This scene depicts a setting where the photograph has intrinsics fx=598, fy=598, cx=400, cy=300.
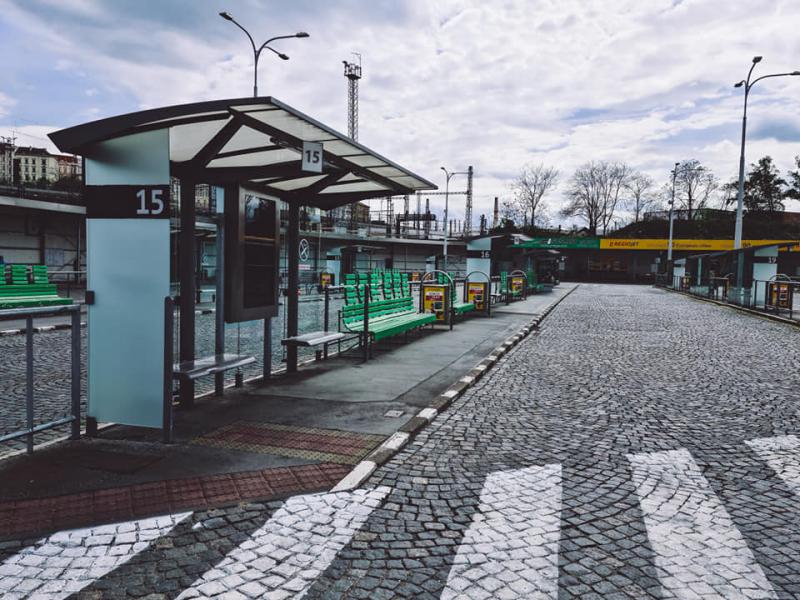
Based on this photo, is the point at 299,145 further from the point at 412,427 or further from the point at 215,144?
the point at 412,427

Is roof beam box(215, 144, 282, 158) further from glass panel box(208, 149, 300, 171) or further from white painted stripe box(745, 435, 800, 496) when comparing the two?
white painted stripe box(745, 435, 800, 496)

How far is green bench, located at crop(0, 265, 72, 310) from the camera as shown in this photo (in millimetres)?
15445

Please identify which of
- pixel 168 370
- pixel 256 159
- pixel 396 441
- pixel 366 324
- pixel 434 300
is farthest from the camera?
pixel 434 300

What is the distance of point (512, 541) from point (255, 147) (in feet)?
15.1

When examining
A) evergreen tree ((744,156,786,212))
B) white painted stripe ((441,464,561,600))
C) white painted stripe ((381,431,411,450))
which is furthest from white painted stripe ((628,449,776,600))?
evergreen tree ((744,156,786,212))

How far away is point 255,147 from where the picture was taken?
6195 millimetres

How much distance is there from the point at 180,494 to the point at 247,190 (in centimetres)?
375

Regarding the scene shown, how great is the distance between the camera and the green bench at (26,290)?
15445 mm

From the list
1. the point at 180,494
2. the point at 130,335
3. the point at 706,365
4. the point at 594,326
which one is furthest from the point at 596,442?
the point at 594,326

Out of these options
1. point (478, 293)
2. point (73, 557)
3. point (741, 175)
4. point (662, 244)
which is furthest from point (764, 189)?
point (73, 557)

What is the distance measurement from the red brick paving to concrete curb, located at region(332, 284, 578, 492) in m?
0.12

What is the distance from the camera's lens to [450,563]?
314cm

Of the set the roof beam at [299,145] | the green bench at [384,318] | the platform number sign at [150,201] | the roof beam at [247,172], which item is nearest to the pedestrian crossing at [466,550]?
the platform number sign at [150,201]

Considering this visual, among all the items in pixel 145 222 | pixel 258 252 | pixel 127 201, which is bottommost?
pixel 258 252
